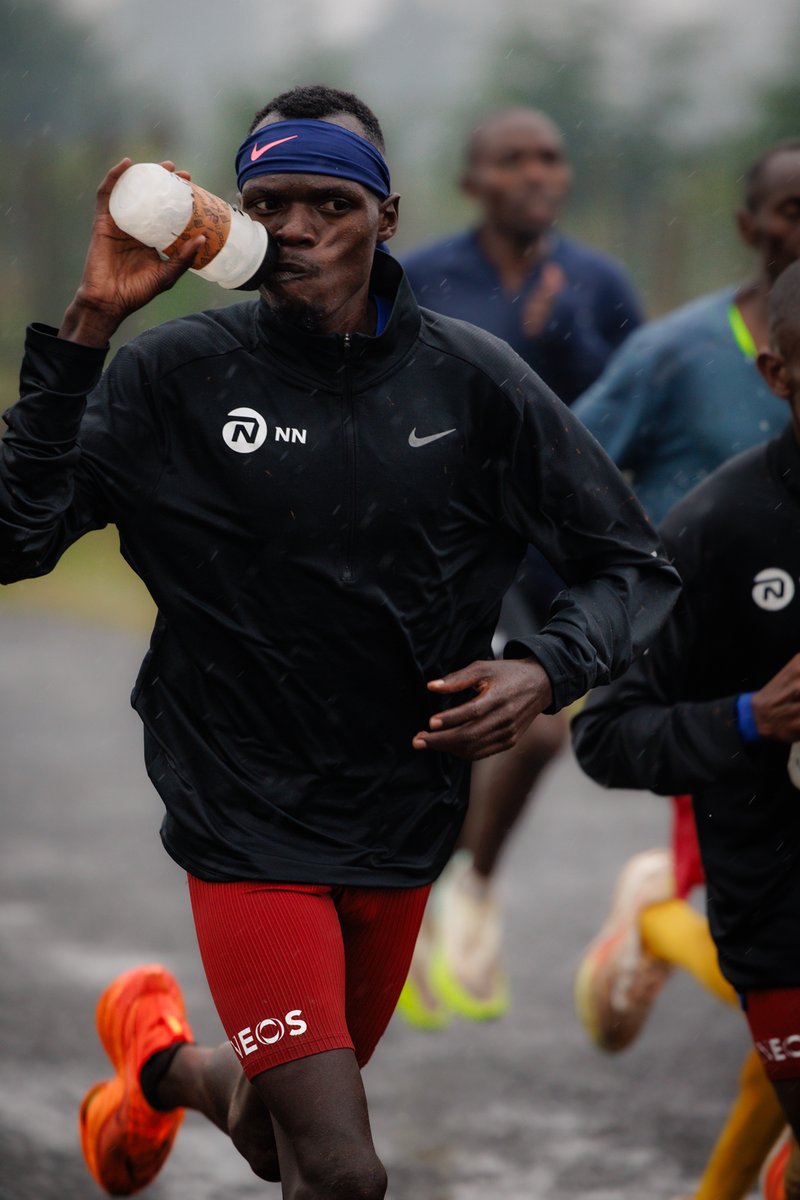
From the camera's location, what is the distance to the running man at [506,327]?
6742 mm

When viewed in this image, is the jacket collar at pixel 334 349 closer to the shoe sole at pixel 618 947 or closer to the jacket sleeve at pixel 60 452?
the jacket sleeve at pixel 60 452

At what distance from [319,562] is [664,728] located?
31.7 inches

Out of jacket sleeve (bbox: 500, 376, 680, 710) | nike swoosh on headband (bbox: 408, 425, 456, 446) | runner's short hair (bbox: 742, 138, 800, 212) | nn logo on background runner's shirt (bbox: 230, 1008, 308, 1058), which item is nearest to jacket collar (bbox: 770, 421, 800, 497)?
jacket sleeve (bbox: 500, 376, 680, 710)

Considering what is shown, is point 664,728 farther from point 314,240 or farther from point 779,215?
point 779,215

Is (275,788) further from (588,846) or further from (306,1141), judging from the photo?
(588,846)

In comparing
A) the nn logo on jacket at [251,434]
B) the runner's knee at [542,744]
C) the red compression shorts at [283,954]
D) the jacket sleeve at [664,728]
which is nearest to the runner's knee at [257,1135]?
the red compression shorts at [283,954]

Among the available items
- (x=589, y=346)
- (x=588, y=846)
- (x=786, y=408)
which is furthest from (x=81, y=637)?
(x=786, y=408)

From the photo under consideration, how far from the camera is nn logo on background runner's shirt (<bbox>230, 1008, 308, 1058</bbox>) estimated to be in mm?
3719

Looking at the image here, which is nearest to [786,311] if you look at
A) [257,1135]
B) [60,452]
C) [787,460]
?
[787,460]

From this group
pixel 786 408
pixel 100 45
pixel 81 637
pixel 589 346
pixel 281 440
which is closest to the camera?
pixel 281 440

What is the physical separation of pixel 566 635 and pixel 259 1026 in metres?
0.92

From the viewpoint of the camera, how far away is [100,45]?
101 feet

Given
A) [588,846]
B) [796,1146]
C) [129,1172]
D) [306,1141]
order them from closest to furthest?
[306,1141] < [796,1146] < [129,1172] < [588,846]

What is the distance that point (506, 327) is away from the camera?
7.25 meters
